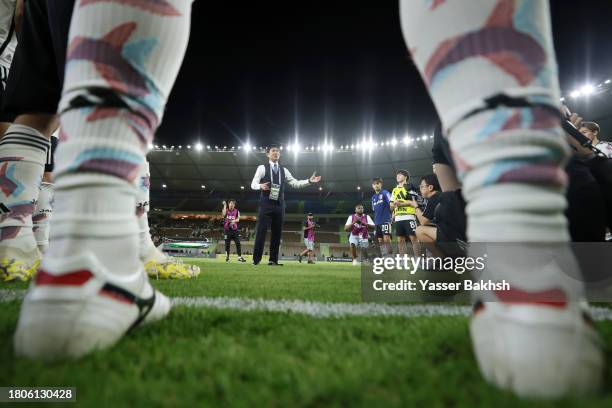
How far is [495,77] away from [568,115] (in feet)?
6.26

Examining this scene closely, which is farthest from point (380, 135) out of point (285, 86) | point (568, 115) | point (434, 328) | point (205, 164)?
point (434, 328)

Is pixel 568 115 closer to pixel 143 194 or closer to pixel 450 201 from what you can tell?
pixel 450 201

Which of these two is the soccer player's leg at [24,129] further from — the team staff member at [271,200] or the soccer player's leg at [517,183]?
the team staff member at [271,200]

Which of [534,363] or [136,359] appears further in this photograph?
[136,359]

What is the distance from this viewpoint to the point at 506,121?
0.49 meters

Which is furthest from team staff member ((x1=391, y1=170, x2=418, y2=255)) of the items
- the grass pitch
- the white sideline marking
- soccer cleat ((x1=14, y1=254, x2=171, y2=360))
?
soccer cleat ((x1=14, y1=254, x2=171, y2=360))

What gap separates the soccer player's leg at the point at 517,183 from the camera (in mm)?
415

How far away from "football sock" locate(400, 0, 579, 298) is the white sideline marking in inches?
24.4

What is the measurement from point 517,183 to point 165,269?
212 cm

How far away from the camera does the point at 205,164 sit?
2636 centimetres

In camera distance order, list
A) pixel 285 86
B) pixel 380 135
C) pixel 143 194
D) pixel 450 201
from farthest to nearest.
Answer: pixel 380 135, pixel 285 86, pixel 143 194, pixel 450 201

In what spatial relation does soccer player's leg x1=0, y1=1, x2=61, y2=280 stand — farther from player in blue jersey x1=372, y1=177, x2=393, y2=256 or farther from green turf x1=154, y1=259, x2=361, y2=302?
player in blue jersey x1=372, y1=177, x2=393, y2=256

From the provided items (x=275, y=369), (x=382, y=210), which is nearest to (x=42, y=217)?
(x=275, y=369)

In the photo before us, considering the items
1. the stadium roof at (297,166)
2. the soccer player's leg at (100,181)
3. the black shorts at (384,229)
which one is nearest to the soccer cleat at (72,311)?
the soccer player's leg at (100,181)
